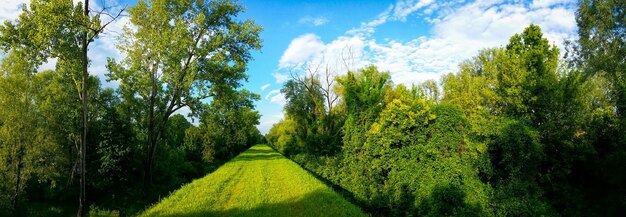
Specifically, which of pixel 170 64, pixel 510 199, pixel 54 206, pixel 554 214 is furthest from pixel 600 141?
pixel 54 206

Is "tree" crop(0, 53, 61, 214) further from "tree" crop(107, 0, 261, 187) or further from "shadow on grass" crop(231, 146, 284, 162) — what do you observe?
"shadow on grass" crop(231, 146, 284, 162)

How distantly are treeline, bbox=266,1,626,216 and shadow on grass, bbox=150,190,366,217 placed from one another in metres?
2.48

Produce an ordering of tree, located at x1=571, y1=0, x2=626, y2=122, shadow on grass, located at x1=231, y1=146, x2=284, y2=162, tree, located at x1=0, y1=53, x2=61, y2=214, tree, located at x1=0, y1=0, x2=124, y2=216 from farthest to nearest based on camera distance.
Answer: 1. shadow on grass, located at x1=231, y1=146, x2=284, y2=162
2. tree, located at x1=571, y1=0, x2=626, y2=122
3. tree, located at x1=0, y1=53, x2=61, y2=214
4. tree, located at x1=0, y1=0, x2=124, y2=216

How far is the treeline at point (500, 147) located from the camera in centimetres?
1186

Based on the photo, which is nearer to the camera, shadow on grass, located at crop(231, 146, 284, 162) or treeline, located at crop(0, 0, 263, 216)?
treeline, located at crop(0, 0, 263, 216)

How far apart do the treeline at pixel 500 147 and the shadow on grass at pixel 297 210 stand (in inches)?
97.5

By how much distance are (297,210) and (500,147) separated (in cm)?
889

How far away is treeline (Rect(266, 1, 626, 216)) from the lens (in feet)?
38.9

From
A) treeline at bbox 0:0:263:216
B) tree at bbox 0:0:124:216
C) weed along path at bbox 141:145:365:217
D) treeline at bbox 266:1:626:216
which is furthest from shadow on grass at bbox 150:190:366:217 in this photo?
treeline at bbox 0:0:263:216

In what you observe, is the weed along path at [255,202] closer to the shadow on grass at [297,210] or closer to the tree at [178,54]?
the shadow on grass at [297,210]

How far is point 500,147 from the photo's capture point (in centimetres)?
1295

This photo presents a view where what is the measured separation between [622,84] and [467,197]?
10.2 metres

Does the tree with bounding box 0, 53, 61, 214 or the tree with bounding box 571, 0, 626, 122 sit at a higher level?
the tree with bounding box 571, 0, 626, 122

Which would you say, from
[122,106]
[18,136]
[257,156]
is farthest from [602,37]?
[257,156]
